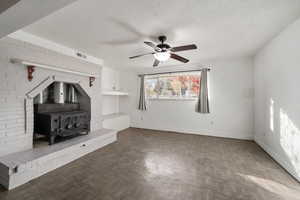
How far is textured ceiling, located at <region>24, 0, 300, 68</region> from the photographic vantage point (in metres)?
1.72

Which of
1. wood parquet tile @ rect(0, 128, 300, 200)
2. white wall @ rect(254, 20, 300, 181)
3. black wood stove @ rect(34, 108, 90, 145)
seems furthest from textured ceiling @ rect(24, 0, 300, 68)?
wood parquet tile @ rect(0, 128, 300, 200)

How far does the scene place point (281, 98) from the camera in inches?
97.7

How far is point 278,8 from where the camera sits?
179 cm

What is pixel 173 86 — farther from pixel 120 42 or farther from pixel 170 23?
pixel 170 23

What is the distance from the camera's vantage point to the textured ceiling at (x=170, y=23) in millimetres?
1719

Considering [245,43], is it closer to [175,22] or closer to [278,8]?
[278,8]

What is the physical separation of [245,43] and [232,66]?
52.1 inches

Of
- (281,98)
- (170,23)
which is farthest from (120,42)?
(281,98)

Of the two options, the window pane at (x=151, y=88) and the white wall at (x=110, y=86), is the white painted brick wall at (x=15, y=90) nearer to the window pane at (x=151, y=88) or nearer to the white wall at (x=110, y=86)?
the white wall at (x=110, y=86)

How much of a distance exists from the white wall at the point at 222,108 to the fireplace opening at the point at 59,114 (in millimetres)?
2760

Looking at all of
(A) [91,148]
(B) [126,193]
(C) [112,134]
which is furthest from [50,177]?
(C) [112,134]

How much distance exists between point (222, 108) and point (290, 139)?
2108 mm

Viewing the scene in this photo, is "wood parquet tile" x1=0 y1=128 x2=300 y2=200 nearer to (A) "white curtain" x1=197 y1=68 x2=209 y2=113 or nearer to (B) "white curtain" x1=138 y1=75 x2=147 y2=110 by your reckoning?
(A) "white curtain" x1=197 y1=68 x2=209 y2=113

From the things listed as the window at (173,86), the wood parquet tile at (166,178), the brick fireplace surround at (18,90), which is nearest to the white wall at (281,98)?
the wood parquet tile at (166,178)
